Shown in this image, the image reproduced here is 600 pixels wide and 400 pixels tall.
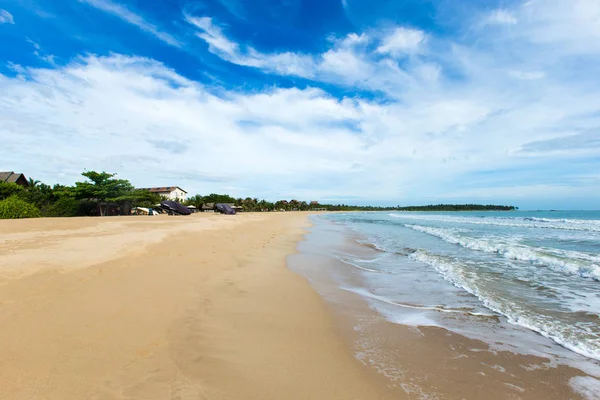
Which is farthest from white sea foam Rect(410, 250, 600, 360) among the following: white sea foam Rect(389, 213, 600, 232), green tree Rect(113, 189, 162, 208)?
green tree Rect(113, 189, 162, 208)

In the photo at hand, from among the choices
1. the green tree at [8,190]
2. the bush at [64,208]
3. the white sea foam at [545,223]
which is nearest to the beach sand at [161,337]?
the bush at [64,208]

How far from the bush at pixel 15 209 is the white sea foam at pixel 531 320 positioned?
98.5 ft

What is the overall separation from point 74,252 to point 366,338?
7822mm

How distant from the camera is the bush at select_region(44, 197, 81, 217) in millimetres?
26233

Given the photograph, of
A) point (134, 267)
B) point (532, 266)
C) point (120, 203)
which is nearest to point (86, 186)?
point (120, 203)

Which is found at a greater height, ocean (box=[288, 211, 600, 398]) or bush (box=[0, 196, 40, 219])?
bush (box=[0, 196, 40, 219])

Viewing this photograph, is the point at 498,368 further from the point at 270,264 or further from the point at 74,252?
the point at 74,252

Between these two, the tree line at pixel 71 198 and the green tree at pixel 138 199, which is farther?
the green tree at pixel 138 199

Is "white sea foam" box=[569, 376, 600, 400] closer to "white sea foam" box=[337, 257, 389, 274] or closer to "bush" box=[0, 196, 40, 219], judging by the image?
"white sea foam" box=[337, 257, 389, 274]

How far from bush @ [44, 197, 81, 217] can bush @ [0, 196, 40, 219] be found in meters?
2.33

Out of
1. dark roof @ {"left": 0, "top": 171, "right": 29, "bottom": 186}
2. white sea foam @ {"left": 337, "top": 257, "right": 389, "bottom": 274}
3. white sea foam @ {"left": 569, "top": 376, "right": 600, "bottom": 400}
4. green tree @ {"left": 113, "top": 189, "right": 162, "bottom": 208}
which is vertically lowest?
white sea foam @ {"left": 337, "top": 257, "right": 389, "bottom": 274}

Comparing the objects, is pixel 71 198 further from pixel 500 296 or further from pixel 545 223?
pixel 545 223

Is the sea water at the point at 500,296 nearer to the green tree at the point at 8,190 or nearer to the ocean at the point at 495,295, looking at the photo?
Answer: the ocean at the point at 495,295

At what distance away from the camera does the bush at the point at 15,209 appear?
844 inches
